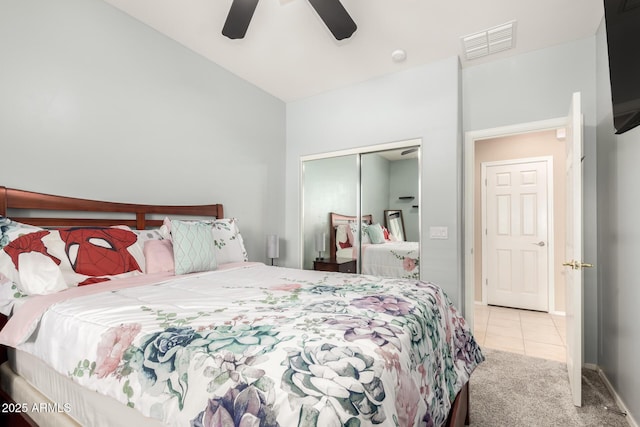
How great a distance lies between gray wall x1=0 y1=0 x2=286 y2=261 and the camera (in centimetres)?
180

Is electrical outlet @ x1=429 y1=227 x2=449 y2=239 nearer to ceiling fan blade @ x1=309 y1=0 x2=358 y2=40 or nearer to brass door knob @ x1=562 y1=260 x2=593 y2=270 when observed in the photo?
brass door knob @ x1=562 y1=260 x2=593 y2=270

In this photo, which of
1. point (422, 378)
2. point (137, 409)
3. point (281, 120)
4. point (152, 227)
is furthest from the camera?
point (281, 120)

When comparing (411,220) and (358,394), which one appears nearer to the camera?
(358,394)

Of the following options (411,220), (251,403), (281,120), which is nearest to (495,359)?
A: (411,220)

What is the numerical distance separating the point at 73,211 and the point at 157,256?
646mm

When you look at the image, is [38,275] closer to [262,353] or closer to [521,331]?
[262,353]

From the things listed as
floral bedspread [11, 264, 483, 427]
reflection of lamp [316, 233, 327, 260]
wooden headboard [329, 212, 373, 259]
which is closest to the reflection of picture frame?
wooden headboard [329, 212, 373, 259]

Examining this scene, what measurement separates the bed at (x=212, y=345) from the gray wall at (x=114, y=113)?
32 cm

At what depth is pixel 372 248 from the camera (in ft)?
11.2

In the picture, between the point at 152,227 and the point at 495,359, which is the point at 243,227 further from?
the point at 495,359

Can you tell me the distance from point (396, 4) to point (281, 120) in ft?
6.80

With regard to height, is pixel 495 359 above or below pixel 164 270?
below

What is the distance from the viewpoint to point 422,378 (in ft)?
3.49

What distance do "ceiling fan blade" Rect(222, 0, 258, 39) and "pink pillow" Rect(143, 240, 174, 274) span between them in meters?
1.50
